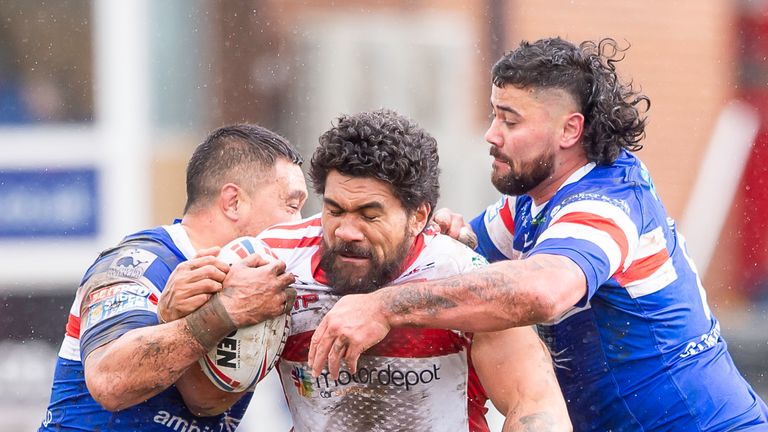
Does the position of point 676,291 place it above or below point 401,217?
below

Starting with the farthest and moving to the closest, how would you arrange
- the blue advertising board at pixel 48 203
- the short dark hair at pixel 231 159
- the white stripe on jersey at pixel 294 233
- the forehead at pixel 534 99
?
the blue advertising board at pixel 48 203, the short dark hair at pixel 231 159, the forehead at pixel 534 99, the white stripe on jersey at pixel 294 233

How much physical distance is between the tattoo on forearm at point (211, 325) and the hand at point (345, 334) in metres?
0.28

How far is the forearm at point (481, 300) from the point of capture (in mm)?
3951

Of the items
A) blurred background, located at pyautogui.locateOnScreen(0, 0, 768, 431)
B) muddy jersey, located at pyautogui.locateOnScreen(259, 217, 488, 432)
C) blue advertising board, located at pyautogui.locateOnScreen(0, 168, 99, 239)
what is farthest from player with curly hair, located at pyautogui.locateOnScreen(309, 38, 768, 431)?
blue advertising board, located at pyautogui.locateOnScreen(0, 168, 99, 239)

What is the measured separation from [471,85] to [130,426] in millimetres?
6597

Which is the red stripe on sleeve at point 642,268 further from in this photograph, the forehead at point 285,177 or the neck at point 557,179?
the forehead at point 285,177

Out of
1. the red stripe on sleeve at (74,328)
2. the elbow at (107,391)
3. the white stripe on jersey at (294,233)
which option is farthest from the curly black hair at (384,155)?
the red stripe on sleeve at (74,328)

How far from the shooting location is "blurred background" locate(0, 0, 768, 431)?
9938 mm

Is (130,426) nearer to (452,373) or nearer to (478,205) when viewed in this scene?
(452,373)

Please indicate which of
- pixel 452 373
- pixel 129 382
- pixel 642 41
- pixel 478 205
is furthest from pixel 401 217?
pixel 642 41

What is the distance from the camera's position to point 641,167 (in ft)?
15.6

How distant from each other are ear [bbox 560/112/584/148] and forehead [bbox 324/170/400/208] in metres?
0.88

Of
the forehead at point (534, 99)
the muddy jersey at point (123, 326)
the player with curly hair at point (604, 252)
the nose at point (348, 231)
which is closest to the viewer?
the nose at point (348, 231)

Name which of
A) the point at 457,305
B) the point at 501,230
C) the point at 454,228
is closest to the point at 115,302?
the point at 457,305
